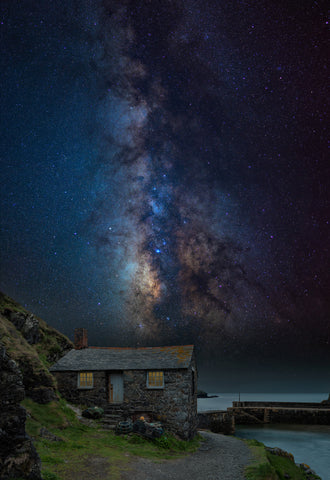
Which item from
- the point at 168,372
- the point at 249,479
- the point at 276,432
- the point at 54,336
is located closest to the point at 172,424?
the point at 168,372

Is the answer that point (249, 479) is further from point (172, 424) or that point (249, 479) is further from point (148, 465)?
point (172, 424)

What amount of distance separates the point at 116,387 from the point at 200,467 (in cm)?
1267

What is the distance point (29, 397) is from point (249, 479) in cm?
1602

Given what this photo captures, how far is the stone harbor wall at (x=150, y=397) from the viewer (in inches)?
960

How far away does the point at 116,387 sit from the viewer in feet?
92.3

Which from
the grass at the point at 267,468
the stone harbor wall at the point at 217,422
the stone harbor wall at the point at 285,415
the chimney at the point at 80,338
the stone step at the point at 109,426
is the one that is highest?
the chimney at the point at 80,338

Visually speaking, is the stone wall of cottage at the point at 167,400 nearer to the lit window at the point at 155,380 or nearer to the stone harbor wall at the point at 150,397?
the stone harbor wall at the point at 150,397

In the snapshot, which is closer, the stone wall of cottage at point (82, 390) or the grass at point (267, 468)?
the grass at point (267, 468)

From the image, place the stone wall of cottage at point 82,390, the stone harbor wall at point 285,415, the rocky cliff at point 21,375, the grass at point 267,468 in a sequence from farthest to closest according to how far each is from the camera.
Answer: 1. the stone harbor wall at point 285,415
2. the stone wall of cottage at point 82,390
3. the grass at point 267,468
4. the rocky cliff at point 21,375

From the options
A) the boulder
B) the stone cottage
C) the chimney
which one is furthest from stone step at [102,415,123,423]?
the chimney

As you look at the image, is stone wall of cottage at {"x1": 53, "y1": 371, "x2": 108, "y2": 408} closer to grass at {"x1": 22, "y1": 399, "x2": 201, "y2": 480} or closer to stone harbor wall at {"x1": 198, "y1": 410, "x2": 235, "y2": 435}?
grass at {"x1": 22, "y1": 399, "x2": 201, "y2": 480}

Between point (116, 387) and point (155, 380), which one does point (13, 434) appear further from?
point (116, 387)

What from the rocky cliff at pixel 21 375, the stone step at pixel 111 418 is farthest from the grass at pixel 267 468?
the rocky cliff at pixel 21 375

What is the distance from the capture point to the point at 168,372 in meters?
25.5
